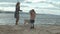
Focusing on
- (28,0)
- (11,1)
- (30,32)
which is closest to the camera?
(30,32)

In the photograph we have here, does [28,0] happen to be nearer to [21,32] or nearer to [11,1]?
[11,1]

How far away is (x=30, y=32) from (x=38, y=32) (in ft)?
1.60

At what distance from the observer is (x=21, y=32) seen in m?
13.2

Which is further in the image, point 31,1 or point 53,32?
point 31,1

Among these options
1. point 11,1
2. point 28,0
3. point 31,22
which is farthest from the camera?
point 28,0

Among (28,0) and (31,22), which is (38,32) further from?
(28,0)

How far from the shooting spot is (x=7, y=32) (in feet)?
43.4

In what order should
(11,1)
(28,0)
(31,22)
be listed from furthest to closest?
(28,0)
(11,1)
(31,22)

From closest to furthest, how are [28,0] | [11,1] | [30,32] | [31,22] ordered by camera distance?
1. [30,32]
2. [31,22]
3. [11,1]
4. [28,0]

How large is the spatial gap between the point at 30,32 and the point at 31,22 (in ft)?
4.75

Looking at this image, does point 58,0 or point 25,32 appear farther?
point 58,0

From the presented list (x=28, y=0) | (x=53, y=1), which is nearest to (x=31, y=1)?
(x=28, y=0)

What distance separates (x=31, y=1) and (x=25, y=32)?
1579 inches

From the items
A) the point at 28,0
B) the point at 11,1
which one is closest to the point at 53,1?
the point at 28,0
